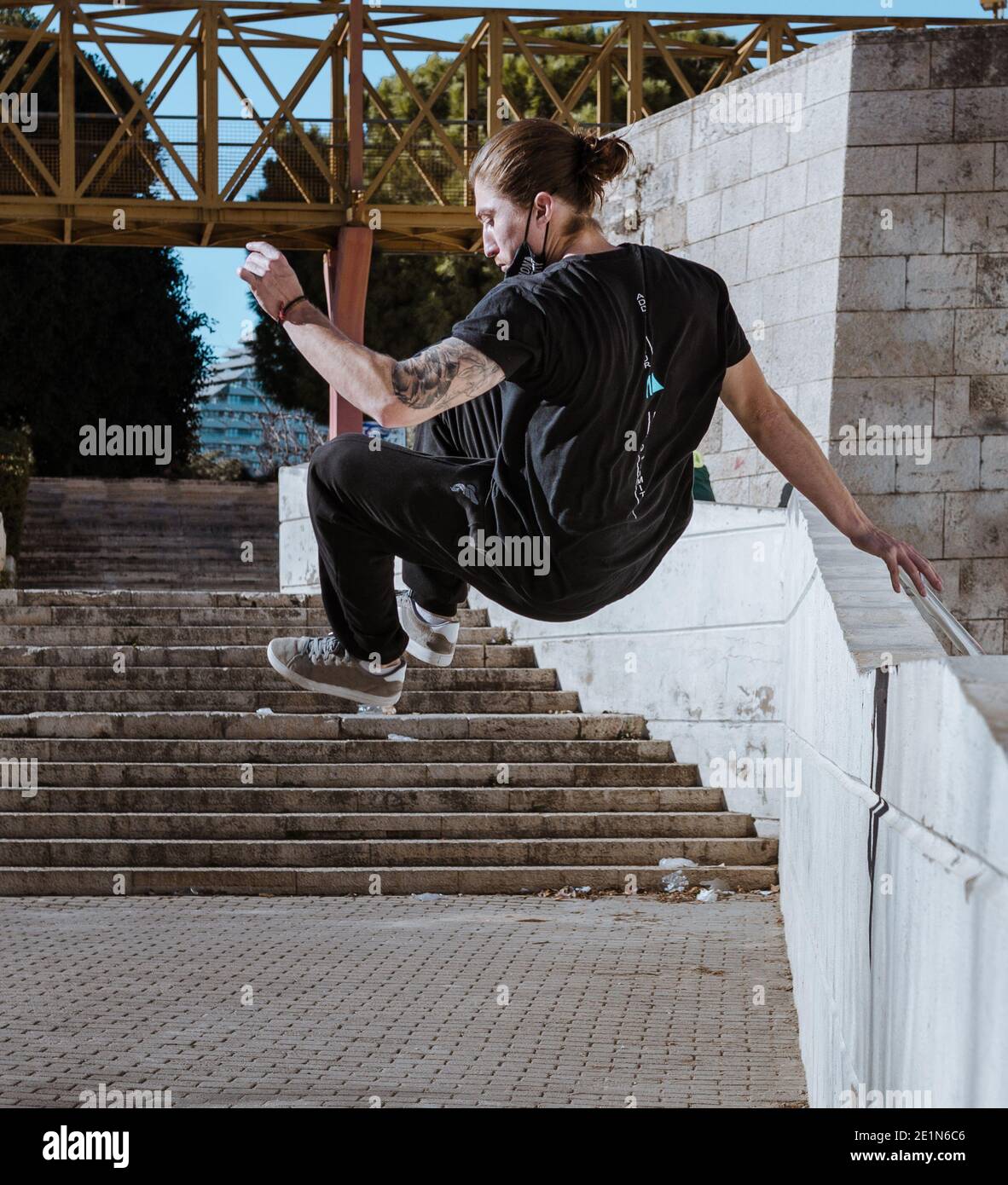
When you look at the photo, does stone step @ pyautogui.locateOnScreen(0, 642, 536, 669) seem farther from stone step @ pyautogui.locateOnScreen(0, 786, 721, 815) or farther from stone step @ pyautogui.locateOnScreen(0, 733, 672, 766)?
stone step @ pyautogui.locateOnScreen(0, 786, 721, 815)

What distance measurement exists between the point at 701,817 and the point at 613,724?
4.27 feet

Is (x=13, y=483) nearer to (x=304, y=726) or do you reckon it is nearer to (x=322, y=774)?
(x=304, y=726)

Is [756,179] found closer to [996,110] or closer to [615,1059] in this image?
[996,110]

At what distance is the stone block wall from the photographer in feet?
36.6

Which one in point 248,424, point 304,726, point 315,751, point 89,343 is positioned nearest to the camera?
point 315,751

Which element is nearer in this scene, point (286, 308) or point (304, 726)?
point (286, 308)

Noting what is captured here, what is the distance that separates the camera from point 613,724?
12352 mm

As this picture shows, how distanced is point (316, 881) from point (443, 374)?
27.8 ft

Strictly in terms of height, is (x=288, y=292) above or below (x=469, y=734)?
above

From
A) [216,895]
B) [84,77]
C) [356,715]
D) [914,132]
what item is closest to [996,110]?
[914,132]

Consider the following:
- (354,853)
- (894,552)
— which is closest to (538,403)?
(894,552)

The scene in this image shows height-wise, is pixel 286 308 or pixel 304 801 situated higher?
pixel 286 308

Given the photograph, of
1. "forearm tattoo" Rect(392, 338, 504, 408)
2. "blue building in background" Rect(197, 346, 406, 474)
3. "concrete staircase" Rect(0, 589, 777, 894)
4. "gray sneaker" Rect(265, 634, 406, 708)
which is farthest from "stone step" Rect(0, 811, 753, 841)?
"blue building in background" Rect(197, 346, 406, 474)

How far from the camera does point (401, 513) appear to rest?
2.87 metres
